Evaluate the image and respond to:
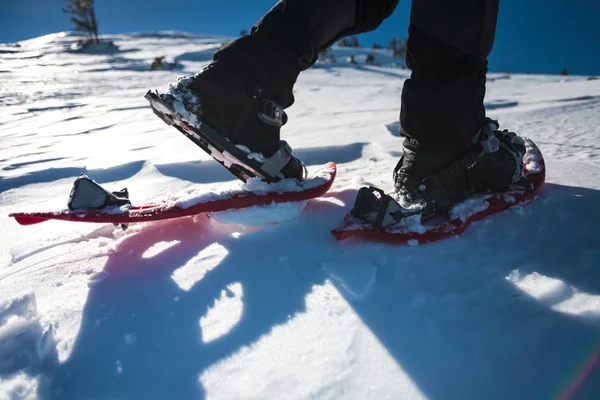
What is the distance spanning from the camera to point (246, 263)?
0.78m

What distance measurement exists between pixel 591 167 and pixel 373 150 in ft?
2.62

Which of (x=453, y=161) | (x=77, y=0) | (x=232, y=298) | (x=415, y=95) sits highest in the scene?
(x=77, y=0)

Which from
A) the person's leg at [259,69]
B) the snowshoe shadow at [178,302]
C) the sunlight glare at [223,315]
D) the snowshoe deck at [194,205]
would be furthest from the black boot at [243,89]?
the sunlight glare at [223,315]

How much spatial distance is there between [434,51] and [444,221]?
419 millimetres

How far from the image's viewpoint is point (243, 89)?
2.97 feet

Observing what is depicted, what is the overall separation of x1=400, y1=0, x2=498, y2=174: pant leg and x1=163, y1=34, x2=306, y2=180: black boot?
1.04 feet

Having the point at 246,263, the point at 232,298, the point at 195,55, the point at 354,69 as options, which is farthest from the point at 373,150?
the point at 195,55

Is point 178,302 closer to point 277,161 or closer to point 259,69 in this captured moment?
point 277,161

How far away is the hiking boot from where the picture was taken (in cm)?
97

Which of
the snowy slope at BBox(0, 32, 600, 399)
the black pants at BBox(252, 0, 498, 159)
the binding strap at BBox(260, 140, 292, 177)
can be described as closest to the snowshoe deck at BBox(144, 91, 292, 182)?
the binding strap at BBox(260, 140, 292, 177)

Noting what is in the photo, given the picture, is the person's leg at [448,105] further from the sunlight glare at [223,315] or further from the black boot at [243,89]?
the sunlight glare at [223,315]

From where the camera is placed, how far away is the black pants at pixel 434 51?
0.85 meters

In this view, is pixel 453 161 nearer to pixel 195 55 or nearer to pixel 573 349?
pixel 573 349

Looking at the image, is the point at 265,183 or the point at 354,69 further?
the point at 354,69
